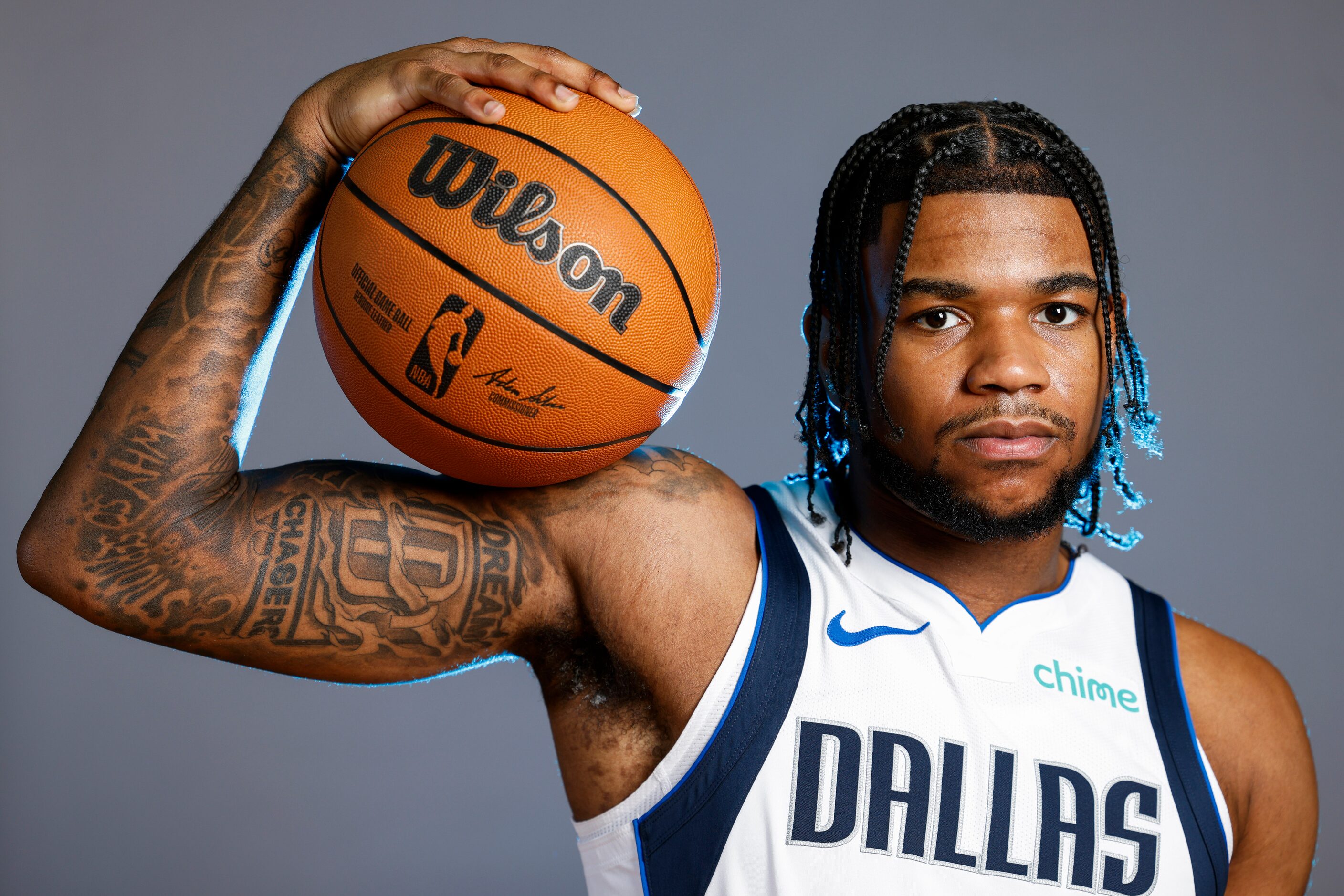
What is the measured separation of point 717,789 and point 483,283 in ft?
2.38

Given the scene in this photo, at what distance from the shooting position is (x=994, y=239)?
59.7 inches

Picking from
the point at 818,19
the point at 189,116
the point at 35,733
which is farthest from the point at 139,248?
the point at 818,19

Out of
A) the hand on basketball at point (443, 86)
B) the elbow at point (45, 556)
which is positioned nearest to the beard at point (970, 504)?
the hand on basketball at point (443, 86)

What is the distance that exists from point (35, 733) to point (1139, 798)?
2969 mm

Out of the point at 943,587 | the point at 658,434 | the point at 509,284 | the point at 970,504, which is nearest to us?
the point at 509,284

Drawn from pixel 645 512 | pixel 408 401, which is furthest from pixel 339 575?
pixel 645 512

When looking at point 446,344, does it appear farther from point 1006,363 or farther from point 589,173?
point 1006,363

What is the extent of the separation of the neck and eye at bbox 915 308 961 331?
0.27m

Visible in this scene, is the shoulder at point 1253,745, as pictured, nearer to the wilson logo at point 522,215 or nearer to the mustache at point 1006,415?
the mustache at point 1006,415

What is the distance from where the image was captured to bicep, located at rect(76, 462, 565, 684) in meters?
1.22

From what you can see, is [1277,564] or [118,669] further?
[1277,564]

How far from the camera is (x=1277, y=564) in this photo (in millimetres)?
3346

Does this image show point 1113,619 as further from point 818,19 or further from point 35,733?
point 35,733

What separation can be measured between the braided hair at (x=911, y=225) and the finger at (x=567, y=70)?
1.66 feet
